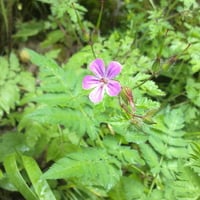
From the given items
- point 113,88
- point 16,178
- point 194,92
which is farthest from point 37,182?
point 194,92

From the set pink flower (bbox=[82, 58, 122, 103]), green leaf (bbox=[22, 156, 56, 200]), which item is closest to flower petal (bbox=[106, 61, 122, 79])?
pink flower (bbox=[82, 58, 122, 103])

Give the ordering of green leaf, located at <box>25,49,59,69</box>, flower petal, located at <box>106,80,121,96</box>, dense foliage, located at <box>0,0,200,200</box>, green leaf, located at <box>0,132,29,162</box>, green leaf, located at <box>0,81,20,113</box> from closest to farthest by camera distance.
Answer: flower petal, located at <box>106,80,121,96</box>, dense foliage, located at <box>0,0,200,200</box>, green leaf, located at <box>25,49,59,69</box>, green leaf, located at <box>0,132,29,162</box>, green leaf, located at <box>0,81,20,113</box>

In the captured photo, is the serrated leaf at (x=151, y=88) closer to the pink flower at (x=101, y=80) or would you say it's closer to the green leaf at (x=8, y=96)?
the pink flower at (x=101, y=80)

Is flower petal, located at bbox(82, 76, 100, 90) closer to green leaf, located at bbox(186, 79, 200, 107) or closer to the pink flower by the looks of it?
the pink flower

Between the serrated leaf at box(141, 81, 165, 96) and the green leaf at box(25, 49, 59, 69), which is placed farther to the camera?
the green leaf at box(25, 49, 59, 69)

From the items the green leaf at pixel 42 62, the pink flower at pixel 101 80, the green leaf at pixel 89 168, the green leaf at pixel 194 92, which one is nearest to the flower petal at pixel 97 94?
the pink flower at pixel 101 80

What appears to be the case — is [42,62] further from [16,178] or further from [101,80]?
[16,178]

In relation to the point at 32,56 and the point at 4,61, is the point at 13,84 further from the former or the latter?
the point at 32,56
